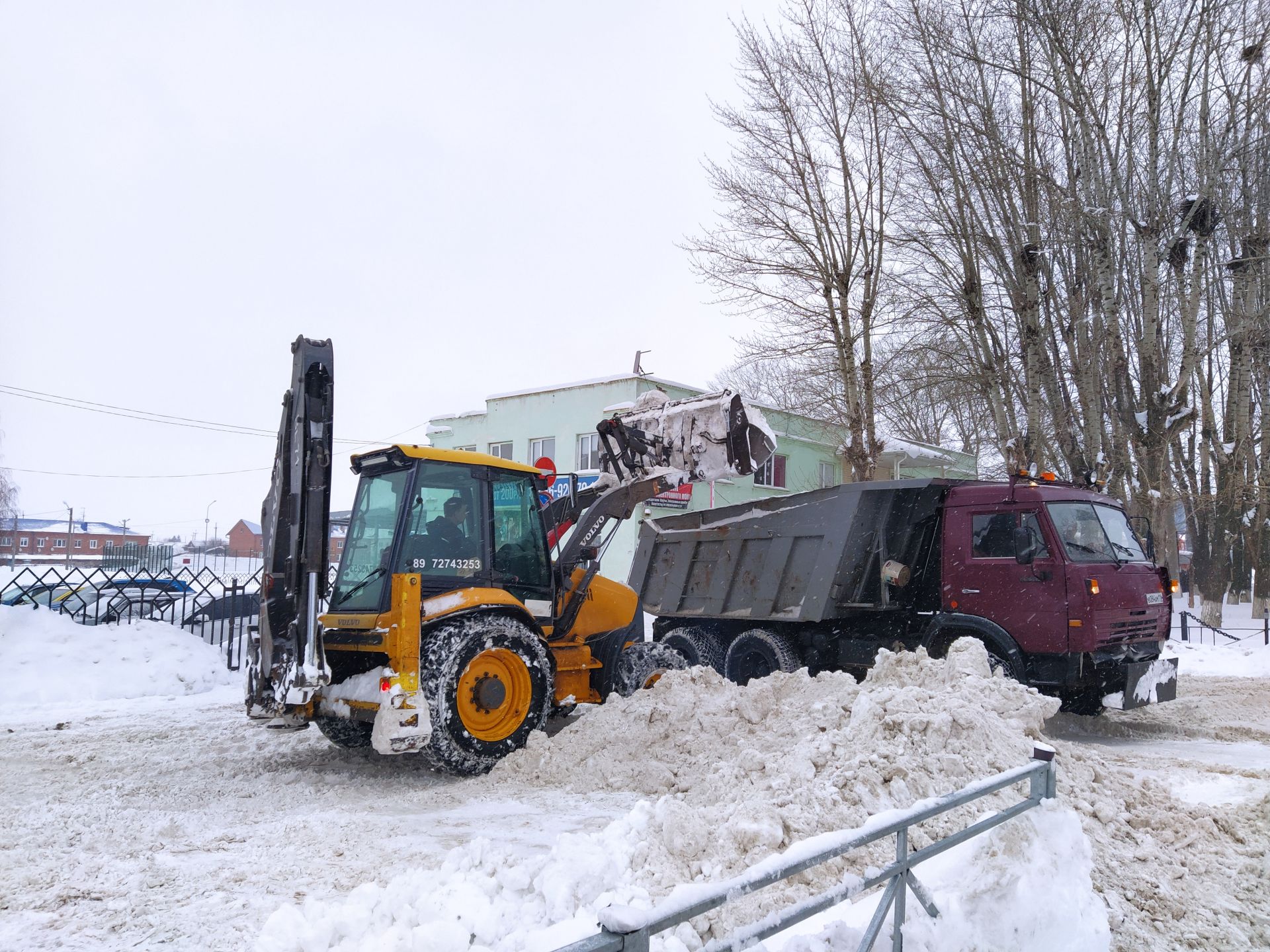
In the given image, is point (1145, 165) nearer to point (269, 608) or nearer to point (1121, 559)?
point (1121, 559)

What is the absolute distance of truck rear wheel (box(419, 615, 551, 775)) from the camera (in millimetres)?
6641

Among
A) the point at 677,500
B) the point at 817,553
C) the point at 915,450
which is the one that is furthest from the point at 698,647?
the point at 915,450

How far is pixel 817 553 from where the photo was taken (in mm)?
10016

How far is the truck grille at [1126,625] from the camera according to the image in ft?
27.1

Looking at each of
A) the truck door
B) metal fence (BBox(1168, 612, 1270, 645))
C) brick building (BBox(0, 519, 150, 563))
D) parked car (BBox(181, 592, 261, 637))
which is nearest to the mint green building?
metal fence (BBox(1168, 612, 1270, 645))

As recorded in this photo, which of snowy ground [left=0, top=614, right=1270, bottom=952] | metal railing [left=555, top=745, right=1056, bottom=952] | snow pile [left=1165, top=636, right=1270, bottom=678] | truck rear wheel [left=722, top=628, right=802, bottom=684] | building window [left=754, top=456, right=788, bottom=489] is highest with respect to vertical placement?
building window [left=754, top=456, right=788, bottom=489]

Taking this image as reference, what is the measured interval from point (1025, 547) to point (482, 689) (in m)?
5.14

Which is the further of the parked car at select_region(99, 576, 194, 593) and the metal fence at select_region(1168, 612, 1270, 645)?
the parked car at select_region(99, 576, 194, 593)

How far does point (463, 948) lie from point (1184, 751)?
287 inches

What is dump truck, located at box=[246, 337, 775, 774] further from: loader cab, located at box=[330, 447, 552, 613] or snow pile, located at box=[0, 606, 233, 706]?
snow pile, located at box=[0, 606, 233, 706]

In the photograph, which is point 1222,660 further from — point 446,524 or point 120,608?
point 120,608

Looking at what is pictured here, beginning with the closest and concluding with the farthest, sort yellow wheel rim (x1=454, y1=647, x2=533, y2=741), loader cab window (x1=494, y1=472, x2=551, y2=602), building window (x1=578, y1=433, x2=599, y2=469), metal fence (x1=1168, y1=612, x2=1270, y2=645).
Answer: yellow wheel rim (x1=454, y1=647, x2=533, y2=741) → loader cab window (x1=494, y1=472, x2=551, y2=602) → metal fence (x1=1168, y1=612, x2=1270, y2=645) → building window (x1=578, y1=433, x2=599, y2=469)

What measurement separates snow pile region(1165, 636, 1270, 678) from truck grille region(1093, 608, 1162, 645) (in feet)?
16.1

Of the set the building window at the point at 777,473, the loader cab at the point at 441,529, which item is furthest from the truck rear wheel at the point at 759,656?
the building window at the point at 777,473
